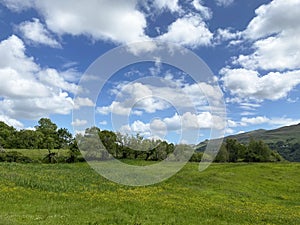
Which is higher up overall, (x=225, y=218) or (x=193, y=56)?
(x=193, y=56)

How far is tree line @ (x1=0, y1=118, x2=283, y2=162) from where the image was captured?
8000 centimetres

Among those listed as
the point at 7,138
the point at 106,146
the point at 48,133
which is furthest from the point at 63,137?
the point at 106,146

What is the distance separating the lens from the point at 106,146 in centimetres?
8700

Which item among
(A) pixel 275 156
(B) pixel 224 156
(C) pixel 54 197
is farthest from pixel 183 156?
(C) pixel 54 197

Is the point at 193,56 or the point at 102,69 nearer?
the point at 102,69

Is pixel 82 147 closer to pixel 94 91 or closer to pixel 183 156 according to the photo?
pixel 183 156

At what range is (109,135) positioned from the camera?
87625mm

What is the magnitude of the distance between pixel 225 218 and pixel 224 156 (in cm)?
9494

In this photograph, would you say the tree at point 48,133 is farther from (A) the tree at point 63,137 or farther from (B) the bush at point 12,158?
(B) the bush at point 12,158

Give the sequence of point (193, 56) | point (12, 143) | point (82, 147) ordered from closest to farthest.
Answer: point (193, 56) → point (82, 147) → point (12, 143)

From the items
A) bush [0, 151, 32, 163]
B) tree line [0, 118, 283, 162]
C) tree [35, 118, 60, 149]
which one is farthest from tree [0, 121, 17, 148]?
bush [0, 151, 32, 163]

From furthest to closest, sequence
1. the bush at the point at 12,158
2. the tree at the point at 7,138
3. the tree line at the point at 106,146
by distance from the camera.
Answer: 1. the tree at the point at 7,138
2. the tree line at the point at 106,146
3. the bush at the point at 12,158

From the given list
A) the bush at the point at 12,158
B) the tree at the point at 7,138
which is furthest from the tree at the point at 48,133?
the bush at the point at 12,158

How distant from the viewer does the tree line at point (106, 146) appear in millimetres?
80000
